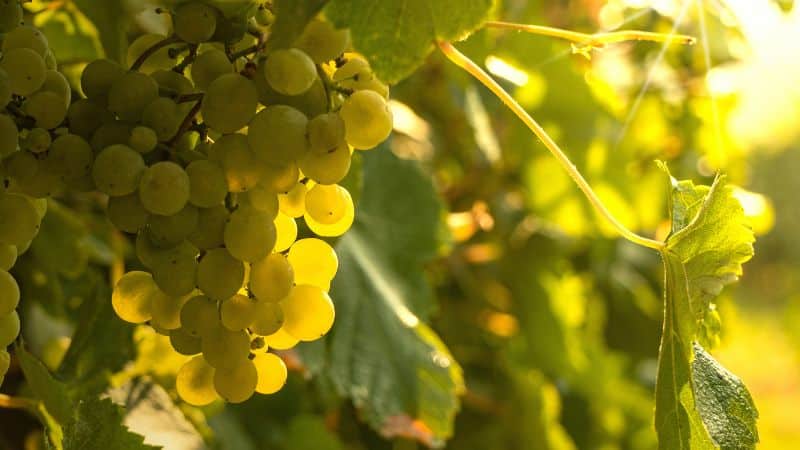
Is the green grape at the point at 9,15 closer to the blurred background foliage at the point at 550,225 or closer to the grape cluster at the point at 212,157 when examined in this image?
the grape cluster at the point at 212,157

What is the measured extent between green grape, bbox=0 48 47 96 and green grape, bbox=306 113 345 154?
0.11 m

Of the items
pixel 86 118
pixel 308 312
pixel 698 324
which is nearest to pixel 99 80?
pixel 86 118

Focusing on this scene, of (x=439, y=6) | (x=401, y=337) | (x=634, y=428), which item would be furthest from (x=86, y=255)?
(x=634, y=428)

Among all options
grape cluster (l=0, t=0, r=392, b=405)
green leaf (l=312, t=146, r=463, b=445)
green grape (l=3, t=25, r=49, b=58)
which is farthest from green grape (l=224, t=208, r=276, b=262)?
green leaf (l=312, t=146, r=463, b=445)

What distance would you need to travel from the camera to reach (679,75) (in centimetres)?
131

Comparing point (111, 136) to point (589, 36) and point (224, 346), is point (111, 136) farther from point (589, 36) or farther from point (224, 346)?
point (589, 36)

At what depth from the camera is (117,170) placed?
0.33 m

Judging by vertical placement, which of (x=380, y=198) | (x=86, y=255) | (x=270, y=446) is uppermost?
(x=380, y=198)

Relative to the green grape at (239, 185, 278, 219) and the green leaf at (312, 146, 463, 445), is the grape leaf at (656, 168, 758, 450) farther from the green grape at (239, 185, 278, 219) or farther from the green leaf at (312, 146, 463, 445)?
the green leaf at (312, 146, 463, 445)

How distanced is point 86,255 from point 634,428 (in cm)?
84

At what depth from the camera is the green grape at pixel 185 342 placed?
36 cm

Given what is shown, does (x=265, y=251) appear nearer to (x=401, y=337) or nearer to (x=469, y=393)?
(x=401, y=337)

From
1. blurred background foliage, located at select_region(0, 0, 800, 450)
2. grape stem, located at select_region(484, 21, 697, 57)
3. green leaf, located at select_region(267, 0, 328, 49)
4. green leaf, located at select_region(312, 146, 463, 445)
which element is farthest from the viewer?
blurred background foliage, located at select_region(0, 0, 800, 450)

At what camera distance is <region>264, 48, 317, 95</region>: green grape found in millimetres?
317
